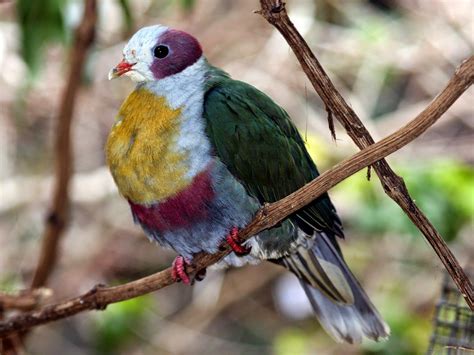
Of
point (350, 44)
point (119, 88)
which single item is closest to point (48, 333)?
point (119, 88)

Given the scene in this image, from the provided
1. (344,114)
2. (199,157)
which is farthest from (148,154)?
(344,114)

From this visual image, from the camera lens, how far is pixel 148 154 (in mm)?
1811

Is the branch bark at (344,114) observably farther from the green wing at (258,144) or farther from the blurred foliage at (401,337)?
the blurred foliage at (401,337)

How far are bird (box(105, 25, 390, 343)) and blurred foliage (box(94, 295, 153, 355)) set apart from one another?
1.32 meters

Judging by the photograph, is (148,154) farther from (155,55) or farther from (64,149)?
(64,149)

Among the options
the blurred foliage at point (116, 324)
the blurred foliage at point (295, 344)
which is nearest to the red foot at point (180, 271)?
the blurred foliage at point (116, 324)

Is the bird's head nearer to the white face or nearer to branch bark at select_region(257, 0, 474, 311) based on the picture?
the white face

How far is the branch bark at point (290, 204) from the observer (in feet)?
4.19

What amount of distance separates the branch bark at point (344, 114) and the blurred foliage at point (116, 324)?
6.65 ft

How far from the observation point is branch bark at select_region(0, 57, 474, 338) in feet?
4.19

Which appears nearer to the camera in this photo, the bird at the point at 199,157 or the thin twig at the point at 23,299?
the bird at the point at 199,157

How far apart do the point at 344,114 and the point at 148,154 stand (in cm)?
57

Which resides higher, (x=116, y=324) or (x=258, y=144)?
(x=116, y=324)

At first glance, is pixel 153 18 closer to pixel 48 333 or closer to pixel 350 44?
pixel 350 44
